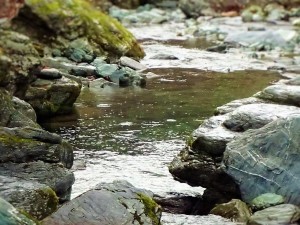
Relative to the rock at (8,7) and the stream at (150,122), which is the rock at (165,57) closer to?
the stream at (150,122)

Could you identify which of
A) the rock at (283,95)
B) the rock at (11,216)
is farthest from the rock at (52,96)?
the rock at (11,216)

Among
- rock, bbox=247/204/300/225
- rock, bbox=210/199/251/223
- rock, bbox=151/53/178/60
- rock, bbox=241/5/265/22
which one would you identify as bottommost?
rock, bbox=241/5/265/22

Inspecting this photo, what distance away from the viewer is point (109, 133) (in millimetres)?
9977

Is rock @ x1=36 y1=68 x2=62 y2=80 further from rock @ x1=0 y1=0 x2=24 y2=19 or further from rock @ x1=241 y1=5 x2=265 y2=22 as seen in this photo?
rock @ x1=241 y1=5 x2=265 y2=22

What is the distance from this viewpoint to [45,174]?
251 inches

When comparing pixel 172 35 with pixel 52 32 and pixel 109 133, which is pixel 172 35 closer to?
pixel 52 32

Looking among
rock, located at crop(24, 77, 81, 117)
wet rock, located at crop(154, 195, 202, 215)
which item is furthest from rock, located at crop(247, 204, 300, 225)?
rock, located at crop(24, 77, 81, 117)

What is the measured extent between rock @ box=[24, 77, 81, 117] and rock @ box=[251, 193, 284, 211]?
4993 millimetres

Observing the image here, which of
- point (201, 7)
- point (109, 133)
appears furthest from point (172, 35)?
point (109, 133)

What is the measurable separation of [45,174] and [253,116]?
8.88ft

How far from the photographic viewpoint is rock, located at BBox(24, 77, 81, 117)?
10.6 metres

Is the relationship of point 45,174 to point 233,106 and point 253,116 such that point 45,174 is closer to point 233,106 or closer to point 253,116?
point 253,116

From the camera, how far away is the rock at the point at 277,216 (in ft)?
20.1

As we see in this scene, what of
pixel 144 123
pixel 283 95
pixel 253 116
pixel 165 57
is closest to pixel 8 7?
pixel 144 123
